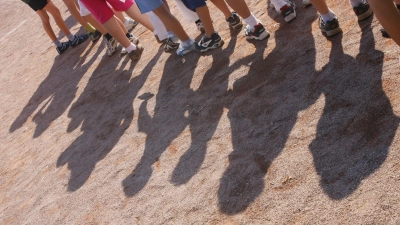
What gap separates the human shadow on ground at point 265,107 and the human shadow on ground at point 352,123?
22 cm

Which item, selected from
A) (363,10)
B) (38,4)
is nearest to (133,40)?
(38,4)

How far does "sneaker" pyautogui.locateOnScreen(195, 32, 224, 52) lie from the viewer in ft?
17.5

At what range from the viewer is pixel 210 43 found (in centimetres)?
535

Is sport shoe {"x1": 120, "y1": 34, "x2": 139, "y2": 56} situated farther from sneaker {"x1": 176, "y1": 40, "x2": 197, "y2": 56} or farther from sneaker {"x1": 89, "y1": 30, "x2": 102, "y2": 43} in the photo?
sneaker {"x1": 89, "y1": 30, "x2": 102, "y2": 43}

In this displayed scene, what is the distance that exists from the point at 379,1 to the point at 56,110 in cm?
442

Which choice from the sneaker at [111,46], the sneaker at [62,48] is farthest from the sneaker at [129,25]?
the sneaker at [62,48]

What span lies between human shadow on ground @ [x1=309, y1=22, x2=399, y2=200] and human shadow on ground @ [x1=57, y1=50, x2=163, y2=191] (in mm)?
2147

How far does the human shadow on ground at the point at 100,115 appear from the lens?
4836 millimetres

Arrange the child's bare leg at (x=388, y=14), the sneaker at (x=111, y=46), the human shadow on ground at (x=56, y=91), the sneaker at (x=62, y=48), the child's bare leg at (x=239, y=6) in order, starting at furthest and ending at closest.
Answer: the sneaker at (x=62, y=48)
the sneaker at (x=111, y=46)
the human shadow on ground at (x=56, y=91)
the child's bare leg at (x=239, y=6)
the child's bare leg at (x=388, y=14)

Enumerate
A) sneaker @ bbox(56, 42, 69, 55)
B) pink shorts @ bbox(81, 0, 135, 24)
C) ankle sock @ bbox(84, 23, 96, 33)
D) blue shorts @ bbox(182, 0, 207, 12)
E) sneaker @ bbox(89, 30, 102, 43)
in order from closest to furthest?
1. blue shorts @ bbox(182, 0, 207, 12)
2. pink shorts @ bbox(81, 0, 135, 24)
3. ankle sock @ bbox(84, 23, 96, 33)
4. sneaker @ bbox(89, 30, 102, 43)
5. sneaker @ bbox(56, 42, 69, 55)

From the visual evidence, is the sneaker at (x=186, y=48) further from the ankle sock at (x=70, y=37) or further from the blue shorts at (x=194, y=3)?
the ankle sock at (x=70, y=37)

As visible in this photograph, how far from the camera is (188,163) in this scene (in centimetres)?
389

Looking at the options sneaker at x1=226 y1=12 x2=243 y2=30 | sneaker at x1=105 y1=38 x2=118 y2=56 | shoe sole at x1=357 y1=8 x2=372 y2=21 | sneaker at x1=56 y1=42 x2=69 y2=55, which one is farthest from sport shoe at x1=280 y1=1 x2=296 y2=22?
sneaker at x1=56 y1=42 x2=69 y2=55

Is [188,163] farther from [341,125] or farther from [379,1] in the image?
[379,1]
